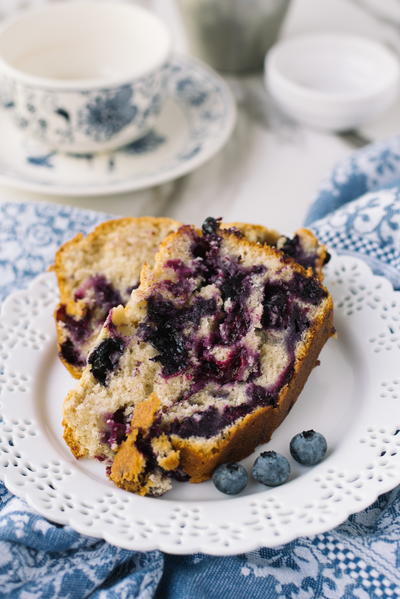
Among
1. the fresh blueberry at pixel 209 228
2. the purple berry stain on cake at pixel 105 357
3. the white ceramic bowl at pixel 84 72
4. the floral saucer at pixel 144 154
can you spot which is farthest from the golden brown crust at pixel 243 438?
the white ceramic bowl at pixel 84 72

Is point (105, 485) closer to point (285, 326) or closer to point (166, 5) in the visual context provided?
point (285, 326)

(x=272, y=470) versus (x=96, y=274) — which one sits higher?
(x=272, y=470)

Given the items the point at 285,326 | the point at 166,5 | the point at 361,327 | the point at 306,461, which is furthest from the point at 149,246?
the point at 166,5

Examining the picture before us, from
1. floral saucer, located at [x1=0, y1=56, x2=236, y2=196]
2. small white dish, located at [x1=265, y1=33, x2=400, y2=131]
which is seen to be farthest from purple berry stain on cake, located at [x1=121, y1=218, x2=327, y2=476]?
small white dish, located at [x1=265, y1=33, x2=400, y2=131]

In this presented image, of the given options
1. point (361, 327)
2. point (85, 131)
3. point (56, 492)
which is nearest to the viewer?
point (56, 492)

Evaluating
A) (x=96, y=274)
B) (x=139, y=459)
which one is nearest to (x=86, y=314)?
(x=96, y=274)

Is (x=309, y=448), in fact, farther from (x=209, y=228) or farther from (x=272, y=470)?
(x=209, y=228)

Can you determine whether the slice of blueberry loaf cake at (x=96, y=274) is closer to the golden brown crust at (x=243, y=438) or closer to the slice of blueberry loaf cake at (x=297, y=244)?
the slice of blueberry loaf cake at (x=297, y=244)
